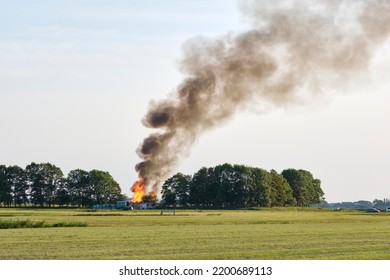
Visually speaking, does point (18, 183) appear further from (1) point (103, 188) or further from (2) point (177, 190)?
(2) point (177, 190)

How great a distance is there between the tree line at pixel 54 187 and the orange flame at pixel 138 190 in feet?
135

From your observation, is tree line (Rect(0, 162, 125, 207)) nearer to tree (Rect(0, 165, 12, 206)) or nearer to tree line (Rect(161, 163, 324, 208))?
tree (Rect(0, 165, 12, 206))

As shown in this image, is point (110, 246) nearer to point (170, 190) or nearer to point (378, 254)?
point (378, 254)

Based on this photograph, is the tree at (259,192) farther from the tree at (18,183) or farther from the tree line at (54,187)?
the tree at (18,183)

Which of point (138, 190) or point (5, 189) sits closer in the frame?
point (138, 190)

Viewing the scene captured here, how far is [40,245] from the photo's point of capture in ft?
141

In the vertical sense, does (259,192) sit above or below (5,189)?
below

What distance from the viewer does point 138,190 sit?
145 metres

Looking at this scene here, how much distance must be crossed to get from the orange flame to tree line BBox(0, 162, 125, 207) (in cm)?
4123

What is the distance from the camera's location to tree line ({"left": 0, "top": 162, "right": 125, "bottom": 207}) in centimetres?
19025

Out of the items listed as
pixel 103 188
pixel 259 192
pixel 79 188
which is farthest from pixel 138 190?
pixel 259 192

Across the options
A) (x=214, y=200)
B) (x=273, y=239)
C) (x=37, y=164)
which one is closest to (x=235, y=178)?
(x=214, y=200)

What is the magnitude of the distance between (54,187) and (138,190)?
56.3m

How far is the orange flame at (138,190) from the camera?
465 ft
